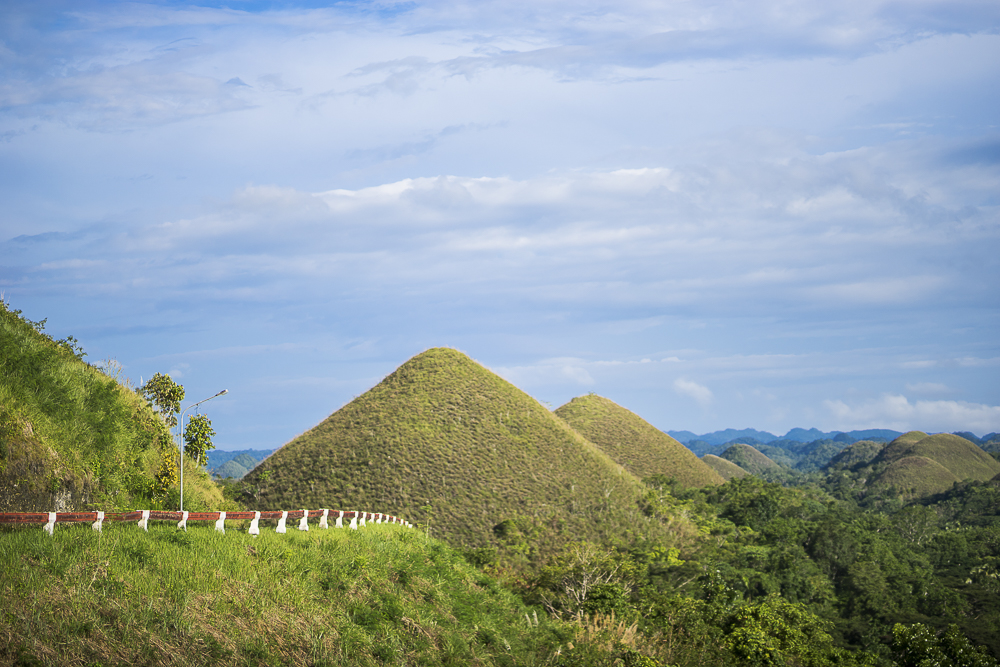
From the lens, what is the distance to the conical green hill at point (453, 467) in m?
61.9

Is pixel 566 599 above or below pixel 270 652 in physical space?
below

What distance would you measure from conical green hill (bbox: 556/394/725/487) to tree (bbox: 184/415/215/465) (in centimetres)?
7149

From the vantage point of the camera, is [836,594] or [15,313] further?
[836,594]

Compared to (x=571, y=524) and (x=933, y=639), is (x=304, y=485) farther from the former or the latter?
(x=933, y=639)

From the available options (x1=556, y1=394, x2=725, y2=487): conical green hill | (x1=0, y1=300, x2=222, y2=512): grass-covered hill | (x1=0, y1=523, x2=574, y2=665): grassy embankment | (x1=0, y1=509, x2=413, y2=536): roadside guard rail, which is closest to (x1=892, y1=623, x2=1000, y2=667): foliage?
(x1=0, y1=523, x2=574, y2=665): grassy embankment

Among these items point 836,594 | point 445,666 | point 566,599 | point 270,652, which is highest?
point 270,652

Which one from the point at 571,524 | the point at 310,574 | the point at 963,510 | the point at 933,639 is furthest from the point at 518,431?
the point at 963,510

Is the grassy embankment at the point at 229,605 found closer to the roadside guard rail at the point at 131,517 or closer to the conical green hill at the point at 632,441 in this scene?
the roadside guard rail at the point at 131,517

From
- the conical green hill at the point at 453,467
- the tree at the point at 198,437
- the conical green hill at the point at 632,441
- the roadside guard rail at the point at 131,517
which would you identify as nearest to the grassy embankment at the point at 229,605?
the roadside guard rail at the point at 131,517

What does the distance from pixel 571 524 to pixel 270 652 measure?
5166 cm

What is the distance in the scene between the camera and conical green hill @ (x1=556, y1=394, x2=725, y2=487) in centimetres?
10544

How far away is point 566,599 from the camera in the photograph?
130ft

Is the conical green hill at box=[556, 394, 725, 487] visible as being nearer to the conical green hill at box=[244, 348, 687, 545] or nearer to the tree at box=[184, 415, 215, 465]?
the conical green hill at box=[244, 348, 687, 545]

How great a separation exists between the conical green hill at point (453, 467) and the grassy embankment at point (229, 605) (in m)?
37.7
